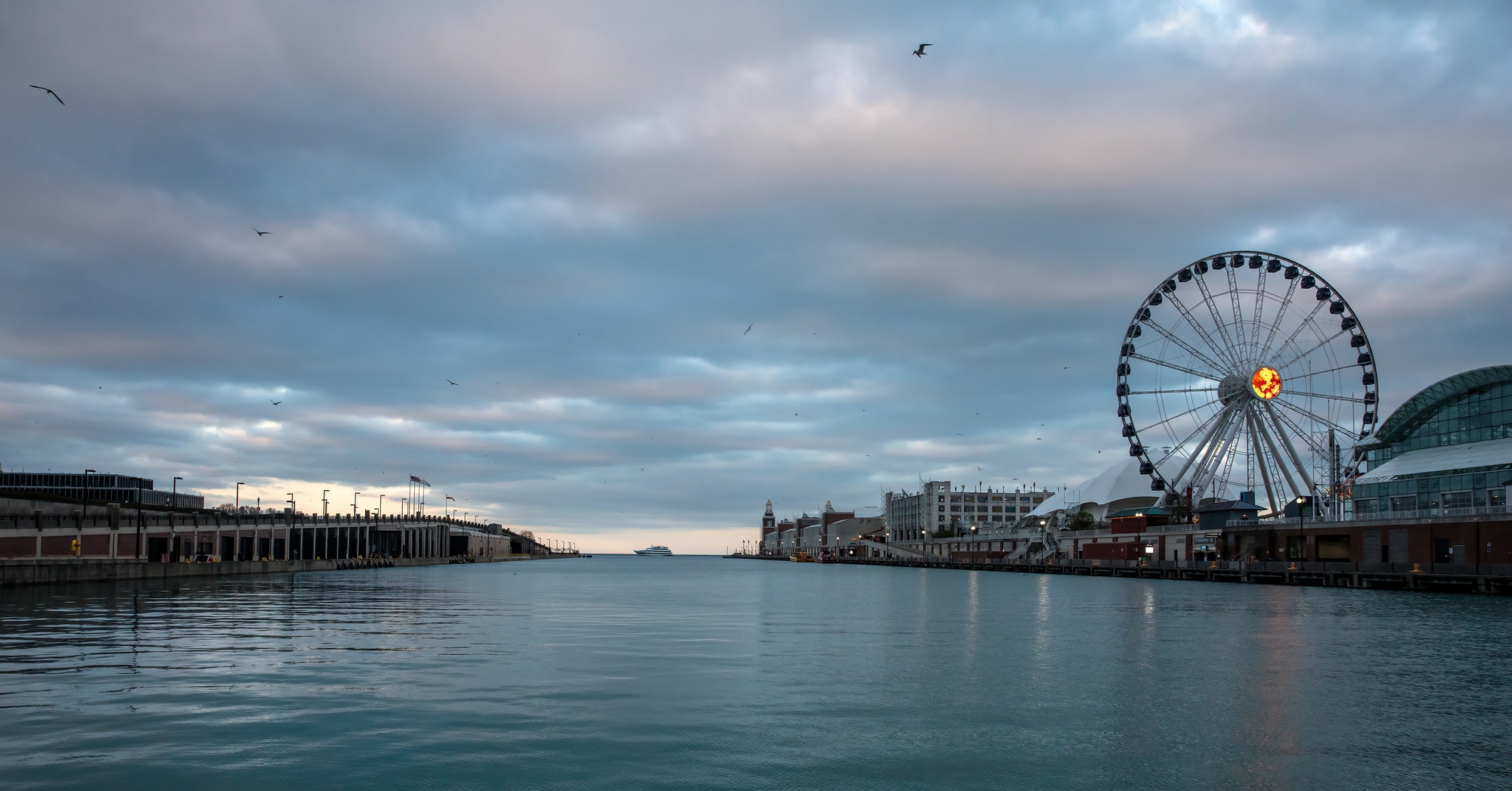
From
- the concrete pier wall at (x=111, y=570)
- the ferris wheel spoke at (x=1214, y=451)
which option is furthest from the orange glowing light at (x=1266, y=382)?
the concrete pier wall at (x=111, y=570)

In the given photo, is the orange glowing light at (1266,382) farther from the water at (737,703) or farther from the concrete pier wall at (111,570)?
the concrete pier wall at (111,570)

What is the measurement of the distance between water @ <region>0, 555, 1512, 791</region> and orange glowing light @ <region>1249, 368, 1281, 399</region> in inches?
2155

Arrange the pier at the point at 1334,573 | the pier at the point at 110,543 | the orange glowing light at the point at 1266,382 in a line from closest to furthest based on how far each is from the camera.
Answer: the pier at the point at 110,543 → the pier at the point at 1334,573 → the orange glowing light at the point at 1266,382

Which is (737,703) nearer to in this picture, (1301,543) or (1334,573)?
(1334,573)

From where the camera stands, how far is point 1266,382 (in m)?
108

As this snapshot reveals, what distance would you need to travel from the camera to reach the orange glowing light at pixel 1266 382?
108 metres

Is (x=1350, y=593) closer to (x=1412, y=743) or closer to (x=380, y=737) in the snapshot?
(x=1412, y=743)

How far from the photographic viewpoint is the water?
1962 centimetres

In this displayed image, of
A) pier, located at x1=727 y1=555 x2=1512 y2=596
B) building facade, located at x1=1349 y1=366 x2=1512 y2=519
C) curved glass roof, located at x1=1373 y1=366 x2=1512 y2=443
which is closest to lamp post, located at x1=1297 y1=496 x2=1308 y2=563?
pier, located at x1=727 y1=555 x2=1512 y2=596

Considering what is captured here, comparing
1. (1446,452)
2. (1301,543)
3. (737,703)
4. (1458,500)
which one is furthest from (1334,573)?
(737,703)

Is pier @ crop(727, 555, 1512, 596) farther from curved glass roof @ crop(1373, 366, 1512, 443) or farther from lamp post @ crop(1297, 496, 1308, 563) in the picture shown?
curved glass roof @ crop(1373, 366, 1512, 443)

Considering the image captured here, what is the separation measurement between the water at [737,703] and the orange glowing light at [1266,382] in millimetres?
54732

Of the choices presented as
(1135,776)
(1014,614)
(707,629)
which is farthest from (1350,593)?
(1135,776)

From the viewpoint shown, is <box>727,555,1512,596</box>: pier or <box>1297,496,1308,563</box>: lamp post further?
<box>1297,496,1308,563</box>: lamp post
